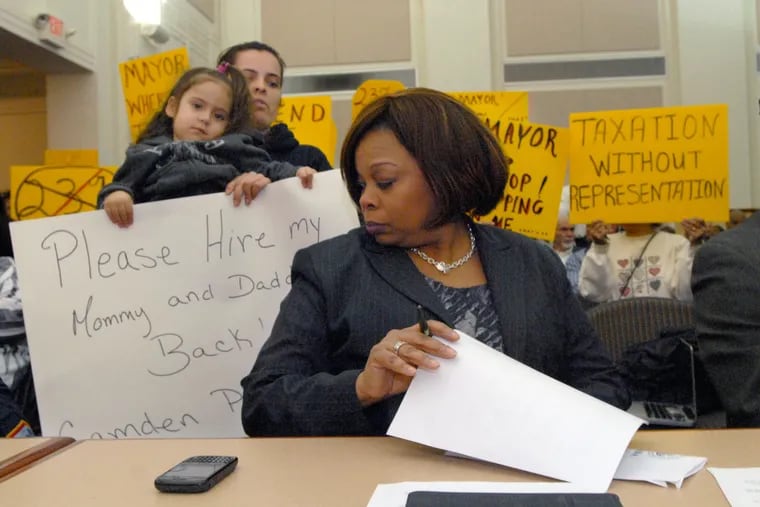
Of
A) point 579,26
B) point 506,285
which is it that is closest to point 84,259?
point 506,285

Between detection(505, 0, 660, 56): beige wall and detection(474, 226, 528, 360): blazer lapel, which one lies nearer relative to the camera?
detection(474, 226, 528, 360): blazer lapel

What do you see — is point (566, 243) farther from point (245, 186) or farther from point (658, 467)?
point (658, 467)

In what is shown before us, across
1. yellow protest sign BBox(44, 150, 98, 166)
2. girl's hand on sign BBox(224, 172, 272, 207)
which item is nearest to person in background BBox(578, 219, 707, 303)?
girl's hand on sign BBox(224, 172, 272, 207)

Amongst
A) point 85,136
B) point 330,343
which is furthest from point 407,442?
point 85,136

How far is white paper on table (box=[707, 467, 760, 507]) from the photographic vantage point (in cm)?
75

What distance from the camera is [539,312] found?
122cm

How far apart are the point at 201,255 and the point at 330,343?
2.19 feet

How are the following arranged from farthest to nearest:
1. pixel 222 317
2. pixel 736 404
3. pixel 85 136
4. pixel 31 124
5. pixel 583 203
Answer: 1. pixel 31 124
2. pixel 85 136
3. pixel 583 203
4. pixel 222 317
5. pixel 736 404

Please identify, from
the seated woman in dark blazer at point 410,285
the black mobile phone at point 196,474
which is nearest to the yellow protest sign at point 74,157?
the seated woman in dark blazer at point 410,285

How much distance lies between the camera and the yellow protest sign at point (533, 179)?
8.57 feet

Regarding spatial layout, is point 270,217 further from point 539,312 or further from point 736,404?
point 736,404

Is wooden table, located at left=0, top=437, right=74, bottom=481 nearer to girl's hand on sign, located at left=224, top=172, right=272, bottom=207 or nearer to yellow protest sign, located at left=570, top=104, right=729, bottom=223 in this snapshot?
girl's hand on sign, located at left=224, top=172, right=272, bottom=207

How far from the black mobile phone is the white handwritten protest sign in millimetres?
850

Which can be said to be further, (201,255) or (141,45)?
(141,45)
